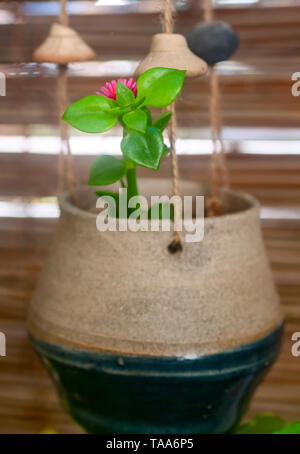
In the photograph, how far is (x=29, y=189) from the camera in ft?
4.23

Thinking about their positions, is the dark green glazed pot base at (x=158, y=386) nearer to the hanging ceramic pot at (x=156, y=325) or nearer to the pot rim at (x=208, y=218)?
the hanging ceramic pot at (x=156, y=325)

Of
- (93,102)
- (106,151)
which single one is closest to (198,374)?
(93,102)

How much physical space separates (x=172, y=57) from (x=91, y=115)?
0.46ft

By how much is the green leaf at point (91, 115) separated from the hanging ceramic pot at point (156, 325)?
0.13m

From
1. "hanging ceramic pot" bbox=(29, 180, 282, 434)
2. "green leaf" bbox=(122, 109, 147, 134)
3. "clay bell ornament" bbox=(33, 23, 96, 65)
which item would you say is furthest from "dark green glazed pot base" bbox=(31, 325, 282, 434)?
"clay bell ornament" bbox=(33, 23, 96, 65)

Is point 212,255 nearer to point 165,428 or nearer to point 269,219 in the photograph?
point 165,428

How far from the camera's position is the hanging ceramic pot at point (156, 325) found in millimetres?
751

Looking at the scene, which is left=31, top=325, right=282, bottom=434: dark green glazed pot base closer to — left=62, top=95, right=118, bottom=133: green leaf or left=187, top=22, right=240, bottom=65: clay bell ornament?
left=62, top=95, right=118, bottom=133: green leaf

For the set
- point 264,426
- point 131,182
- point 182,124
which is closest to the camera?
point 131,182

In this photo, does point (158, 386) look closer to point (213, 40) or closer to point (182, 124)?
point (213, 40)

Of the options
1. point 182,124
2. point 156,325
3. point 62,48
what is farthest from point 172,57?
point 182,124

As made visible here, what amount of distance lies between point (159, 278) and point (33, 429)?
767 millimetres

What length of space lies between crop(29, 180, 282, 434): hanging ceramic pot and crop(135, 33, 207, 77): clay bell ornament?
189 mm

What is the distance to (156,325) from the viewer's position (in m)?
0.75
